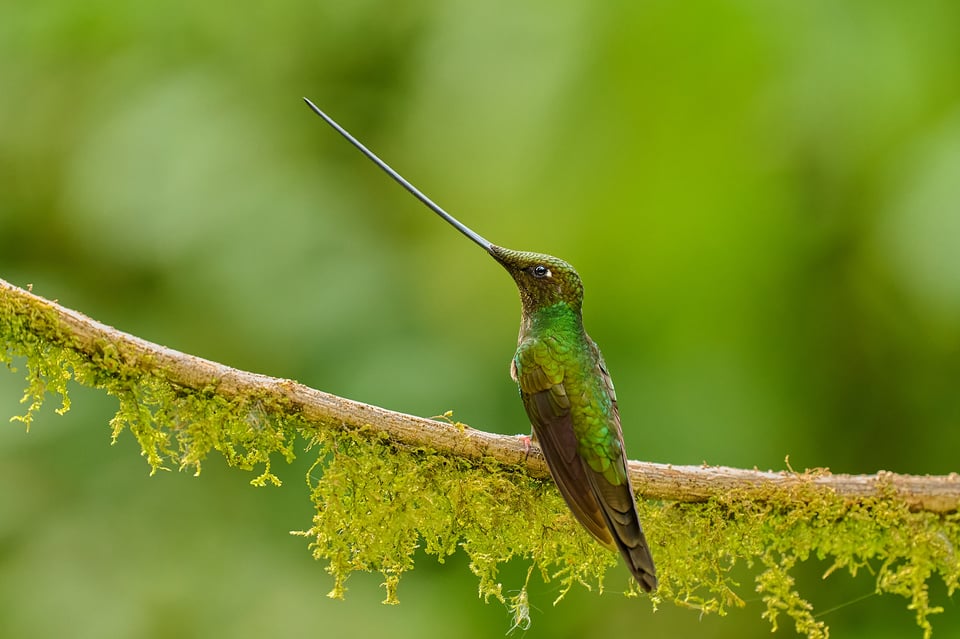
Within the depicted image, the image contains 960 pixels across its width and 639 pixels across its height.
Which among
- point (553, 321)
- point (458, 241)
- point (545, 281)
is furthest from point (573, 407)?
point (458, 241)

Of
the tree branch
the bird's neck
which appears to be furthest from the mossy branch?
the bird's neck

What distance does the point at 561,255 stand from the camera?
4500 millimetres

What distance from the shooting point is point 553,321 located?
2766 mm

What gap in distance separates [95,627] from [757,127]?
373cm

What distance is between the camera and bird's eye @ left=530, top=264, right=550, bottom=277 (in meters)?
2.82

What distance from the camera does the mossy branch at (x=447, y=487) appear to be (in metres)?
2.34

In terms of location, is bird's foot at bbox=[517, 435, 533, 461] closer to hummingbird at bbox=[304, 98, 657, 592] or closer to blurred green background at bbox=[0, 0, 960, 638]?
hummingbird at bbox=[304, 98, 657, 592]

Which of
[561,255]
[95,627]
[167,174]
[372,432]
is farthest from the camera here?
[167,174]

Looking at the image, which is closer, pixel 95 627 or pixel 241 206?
pixel 95 627

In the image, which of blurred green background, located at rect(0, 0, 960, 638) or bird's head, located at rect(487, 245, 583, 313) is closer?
bird's head, located at rect(487, 245, 583, 313)

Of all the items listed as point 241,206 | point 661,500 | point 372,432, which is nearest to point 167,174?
point 241,206

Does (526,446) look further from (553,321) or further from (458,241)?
(458,241)

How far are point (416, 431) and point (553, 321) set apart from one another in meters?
0.58

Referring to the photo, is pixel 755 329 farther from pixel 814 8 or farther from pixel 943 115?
pixel 814 8
